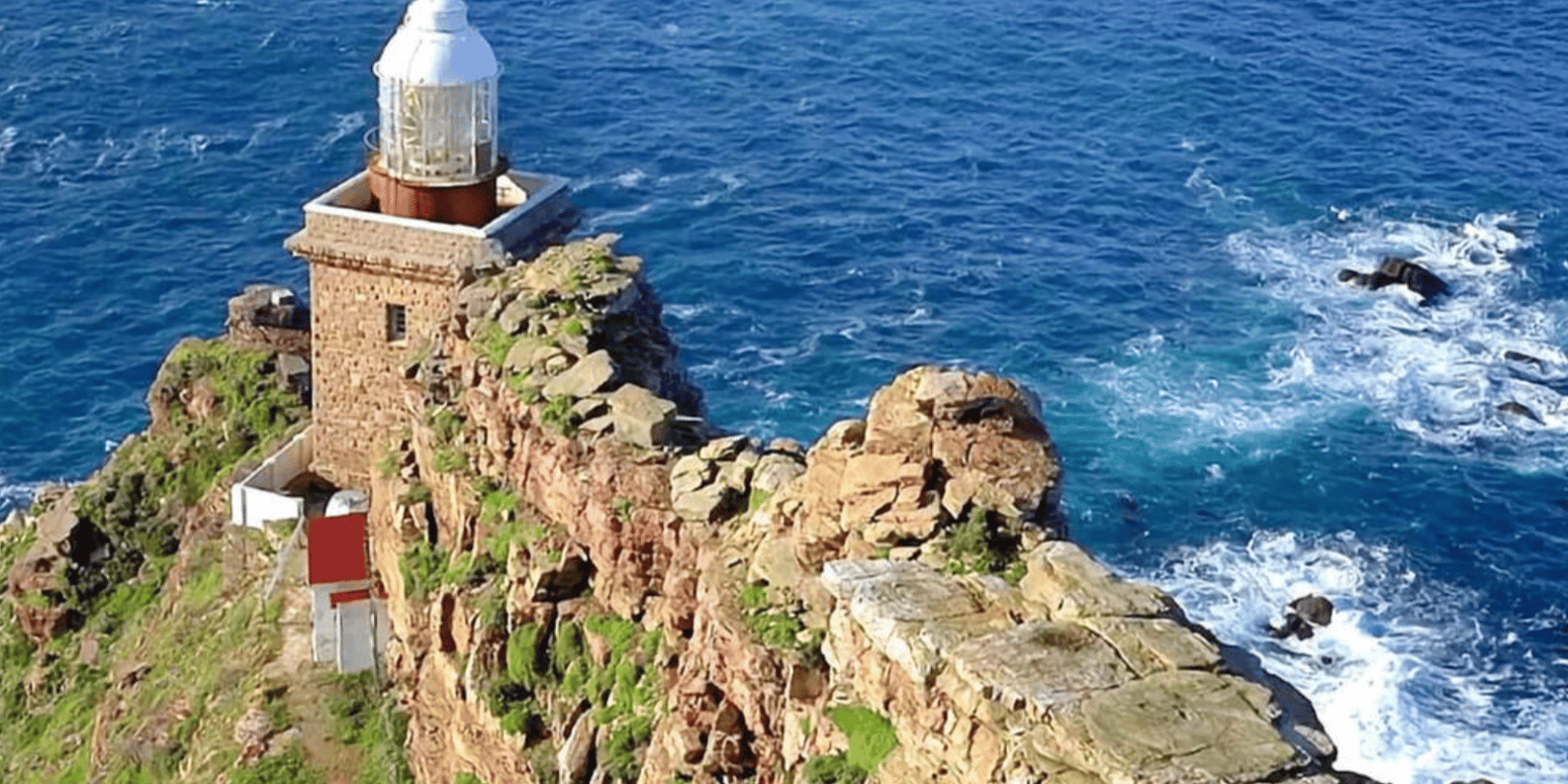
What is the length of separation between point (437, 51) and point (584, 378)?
12.5 meters

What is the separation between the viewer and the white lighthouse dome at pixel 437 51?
46.0m

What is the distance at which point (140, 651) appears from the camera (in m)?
51.6

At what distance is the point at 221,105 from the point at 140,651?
62654 millimetres

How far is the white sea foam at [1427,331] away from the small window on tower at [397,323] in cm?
4891

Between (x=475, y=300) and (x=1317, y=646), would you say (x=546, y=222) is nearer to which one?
(x=475, y=300)

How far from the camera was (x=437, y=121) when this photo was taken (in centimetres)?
4722

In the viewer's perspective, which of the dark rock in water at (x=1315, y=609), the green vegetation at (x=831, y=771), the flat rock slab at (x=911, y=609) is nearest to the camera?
the flat rock slab at (x=911, y=609)

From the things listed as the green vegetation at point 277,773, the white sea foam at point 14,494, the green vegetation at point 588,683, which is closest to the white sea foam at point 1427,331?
the white sea foam at point 14,494

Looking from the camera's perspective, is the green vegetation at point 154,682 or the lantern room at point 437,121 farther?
Answer: the lantern room at point 437,121

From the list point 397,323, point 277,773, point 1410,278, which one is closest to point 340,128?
point 1410,278

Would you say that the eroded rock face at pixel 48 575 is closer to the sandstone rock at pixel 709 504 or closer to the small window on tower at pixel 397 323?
the small window on tower at pixel 397 323

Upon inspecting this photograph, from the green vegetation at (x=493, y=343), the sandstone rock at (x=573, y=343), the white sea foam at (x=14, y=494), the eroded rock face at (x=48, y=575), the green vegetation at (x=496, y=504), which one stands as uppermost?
the sandstone rock at (x=573, y=343)

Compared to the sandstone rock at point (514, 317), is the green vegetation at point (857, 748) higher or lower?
higher

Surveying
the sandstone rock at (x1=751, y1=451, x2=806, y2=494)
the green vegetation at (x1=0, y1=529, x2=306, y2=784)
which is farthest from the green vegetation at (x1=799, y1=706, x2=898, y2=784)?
the green vegetation at (x1=0, y1=529, x2=306, y2=784)
